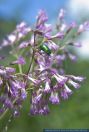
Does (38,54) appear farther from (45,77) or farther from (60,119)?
(60,119)

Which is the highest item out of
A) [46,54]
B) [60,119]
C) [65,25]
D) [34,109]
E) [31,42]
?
[60,119]

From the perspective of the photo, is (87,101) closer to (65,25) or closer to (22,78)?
(65,25)

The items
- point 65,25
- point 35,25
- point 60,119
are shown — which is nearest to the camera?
point 35,25

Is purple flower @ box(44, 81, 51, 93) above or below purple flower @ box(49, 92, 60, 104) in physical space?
above

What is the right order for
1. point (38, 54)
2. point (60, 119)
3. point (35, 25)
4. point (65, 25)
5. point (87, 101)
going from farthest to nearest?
point (87, 101) → point (60, 119) → point (65, 25) → point (35, 25) → point (38, 54)

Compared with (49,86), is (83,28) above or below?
above

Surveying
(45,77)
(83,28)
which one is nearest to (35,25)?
(45,77)

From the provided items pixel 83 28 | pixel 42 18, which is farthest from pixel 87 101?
pixel 42 18

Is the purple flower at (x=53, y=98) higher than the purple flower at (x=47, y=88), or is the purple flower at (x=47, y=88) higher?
the purple flower at (x=47, y=88)

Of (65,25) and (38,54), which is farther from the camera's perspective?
(65,25)
